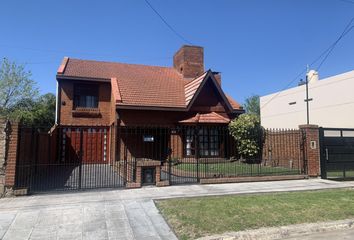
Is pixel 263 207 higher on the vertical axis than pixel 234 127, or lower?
lower

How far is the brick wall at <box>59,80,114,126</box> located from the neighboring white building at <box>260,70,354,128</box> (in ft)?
66.8

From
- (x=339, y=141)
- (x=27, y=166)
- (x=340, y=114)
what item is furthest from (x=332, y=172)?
(x=340, y=114)

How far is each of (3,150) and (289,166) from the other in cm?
1199

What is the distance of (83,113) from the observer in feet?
68.3

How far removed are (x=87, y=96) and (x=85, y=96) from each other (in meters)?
0.13

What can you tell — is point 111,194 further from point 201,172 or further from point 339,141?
point 339,141

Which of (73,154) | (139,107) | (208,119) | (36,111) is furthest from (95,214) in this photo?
(36,111)

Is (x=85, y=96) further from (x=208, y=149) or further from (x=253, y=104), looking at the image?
(x=253, y=104)

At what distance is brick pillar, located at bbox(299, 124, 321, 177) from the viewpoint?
13.6 meters

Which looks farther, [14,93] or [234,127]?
[14,93]

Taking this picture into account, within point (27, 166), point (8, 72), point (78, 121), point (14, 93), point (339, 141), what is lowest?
point (27, 166)

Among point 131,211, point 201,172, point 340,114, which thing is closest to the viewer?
point 131,211

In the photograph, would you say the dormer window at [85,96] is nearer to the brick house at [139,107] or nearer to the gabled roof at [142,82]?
the brick house at [139,107]

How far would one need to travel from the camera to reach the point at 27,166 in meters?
9.98
